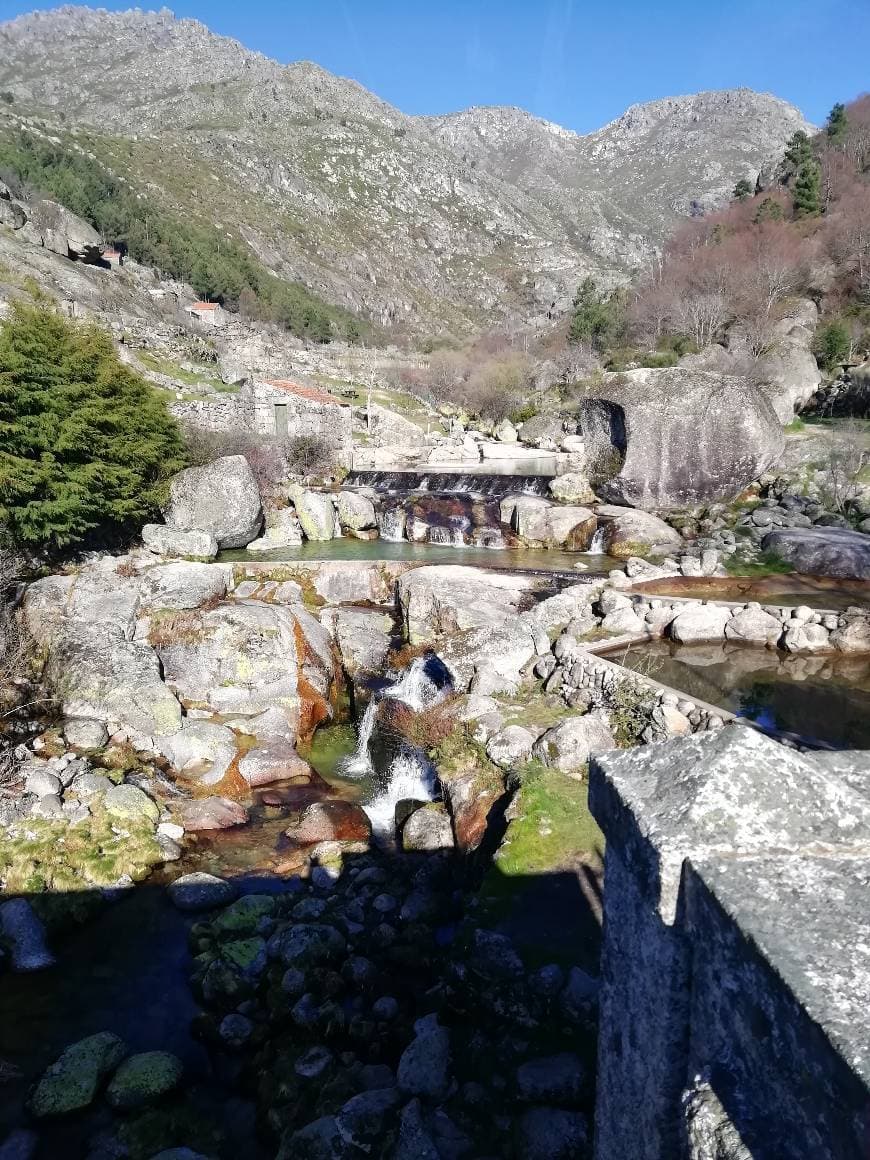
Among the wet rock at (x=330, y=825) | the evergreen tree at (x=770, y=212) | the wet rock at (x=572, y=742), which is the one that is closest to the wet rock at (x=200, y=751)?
the wet rock at (x=330, y=825)

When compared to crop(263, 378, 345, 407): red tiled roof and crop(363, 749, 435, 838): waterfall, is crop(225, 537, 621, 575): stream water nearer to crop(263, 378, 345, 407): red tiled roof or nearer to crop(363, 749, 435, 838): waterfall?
crop(363, 749, 435, 838): waterfall

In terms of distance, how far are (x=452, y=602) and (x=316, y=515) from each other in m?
8.92

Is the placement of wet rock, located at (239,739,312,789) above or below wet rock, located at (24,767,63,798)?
below

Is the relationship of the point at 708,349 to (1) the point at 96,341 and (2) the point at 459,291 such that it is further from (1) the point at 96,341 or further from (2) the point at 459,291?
(2) the point at 459,291

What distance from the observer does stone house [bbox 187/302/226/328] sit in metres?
48.9

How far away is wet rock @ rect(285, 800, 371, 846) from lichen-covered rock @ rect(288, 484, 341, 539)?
1202 cm

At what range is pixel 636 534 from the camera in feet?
59.7

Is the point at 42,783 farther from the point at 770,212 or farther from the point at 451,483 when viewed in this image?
the point at 770,212

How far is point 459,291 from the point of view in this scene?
96.9m

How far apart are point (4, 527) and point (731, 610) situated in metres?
15.3

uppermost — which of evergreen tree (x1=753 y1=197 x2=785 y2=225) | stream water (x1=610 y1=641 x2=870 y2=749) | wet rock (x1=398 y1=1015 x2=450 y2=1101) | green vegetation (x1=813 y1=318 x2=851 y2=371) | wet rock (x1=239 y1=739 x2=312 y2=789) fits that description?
evergreen tree (x1=753 y1=197 x2=785 y2=225)

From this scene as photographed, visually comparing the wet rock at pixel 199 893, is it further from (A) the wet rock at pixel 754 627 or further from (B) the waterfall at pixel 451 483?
(B) the waterfall at pixel 451 483

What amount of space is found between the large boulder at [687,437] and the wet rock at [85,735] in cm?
1686

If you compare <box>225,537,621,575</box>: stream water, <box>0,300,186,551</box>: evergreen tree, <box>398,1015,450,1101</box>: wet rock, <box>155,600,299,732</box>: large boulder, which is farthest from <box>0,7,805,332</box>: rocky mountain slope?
<box>398,1015,450,1101</box>: wet rock
